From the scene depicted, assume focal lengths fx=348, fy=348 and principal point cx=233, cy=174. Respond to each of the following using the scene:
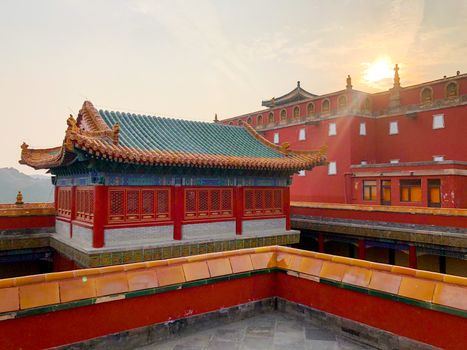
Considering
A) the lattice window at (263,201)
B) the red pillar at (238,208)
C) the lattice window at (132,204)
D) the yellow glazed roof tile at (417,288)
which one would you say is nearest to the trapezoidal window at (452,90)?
the lattice window at (263,201)

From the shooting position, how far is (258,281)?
265 inches

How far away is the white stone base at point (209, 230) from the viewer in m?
13.1

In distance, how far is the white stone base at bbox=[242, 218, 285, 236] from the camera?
48.1 ft

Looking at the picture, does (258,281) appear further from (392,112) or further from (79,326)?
(392,112)

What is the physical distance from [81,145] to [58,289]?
5866 millimetres

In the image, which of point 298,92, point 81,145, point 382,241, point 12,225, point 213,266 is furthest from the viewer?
point 298,92

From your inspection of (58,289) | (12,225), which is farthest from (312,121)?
(58,289)

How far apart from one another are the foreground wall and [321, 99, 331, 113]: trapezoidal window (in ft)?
82.2

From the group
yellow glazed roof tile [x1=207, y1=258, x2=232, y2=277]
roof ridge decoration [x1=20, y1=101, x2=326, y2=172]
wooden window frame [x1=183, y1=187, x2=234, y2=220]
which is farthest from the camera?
wooden window frame [x1=183, y1=187, x2=234, y2=220]

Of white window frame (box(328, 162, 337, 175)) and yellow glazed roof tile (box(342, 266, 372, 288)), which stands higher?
white window frame (box(328, 162, 337, 175))

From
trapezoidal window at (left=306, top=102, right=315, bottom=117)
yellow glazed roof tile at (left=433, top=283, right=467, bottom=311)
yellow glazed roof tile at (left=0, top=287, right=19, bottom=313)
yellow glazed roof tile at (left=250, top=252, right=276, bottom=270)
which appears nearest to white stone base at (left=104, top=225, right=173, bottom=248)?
yellow glazed roof tile at (left=250, top=252, right=276, bottom=270)

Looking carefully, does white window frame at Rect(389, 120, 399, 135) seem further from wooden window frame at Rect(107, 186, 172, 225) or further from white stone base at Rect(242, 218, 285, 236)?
wooden window frame at Rect(107, 186, 172, 225)

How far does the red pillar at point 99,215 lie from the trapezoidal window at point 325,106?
22.9m

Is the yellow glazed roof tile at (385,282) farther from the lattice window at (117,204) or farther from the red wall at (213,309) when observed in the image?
the lattice window at (117,204)
